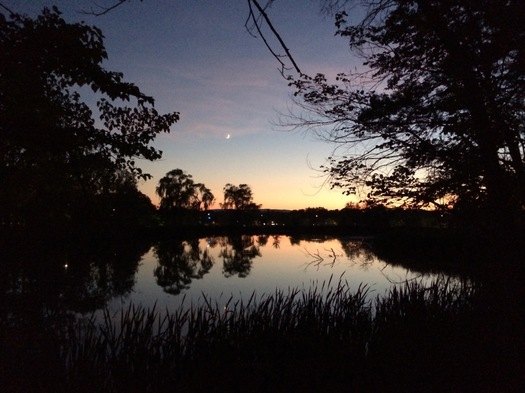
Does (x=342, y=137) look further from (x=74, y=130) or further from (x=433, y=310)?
(x=74, y=130)

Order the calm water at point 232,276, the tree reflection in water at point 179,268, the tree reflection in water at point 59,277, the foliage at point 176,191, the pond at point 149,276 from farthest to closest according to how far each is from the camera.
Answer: the foliage at point 176,191 < the tree reflection in water at point 179,268 < the calm water at point 232,276 < the pond at point 149,276 < the tree reflection in water at point 59,277

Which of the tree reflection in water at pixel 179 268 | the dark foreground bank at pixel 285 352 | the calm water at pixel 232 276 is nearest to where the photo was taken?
the dark foreground bank at pixel 285 352

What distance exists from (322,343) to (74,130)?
4.56 meters

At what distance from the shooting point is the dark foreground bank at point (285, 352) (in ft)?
13.6

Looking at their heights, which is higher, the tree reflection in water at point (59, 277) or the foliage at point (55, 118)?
the foliage at point (55, 118)

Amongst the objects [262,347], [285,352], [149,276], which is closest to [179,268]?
[149,276]

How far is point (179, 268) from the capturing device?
2842cm

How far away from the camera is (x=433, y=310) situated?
6.61 m

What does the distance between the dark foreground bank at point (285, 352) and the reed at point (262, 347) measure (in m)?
0.01

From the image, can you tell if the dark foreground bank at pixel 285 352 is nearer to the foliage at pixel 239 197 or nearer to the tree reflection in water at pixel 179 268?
the tree reflection in water at pixel 179 268

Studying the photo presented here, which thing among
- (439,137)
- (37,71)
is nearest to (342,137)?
(439,137)

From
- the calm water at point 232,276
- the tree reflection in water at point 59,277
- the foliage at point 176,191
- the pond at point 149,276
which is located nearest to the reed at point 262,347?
the tree reflection in water at point 59,277

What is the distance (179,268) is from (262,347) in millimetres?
24238

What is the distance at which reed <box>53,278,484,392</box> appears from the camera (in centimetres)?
421
